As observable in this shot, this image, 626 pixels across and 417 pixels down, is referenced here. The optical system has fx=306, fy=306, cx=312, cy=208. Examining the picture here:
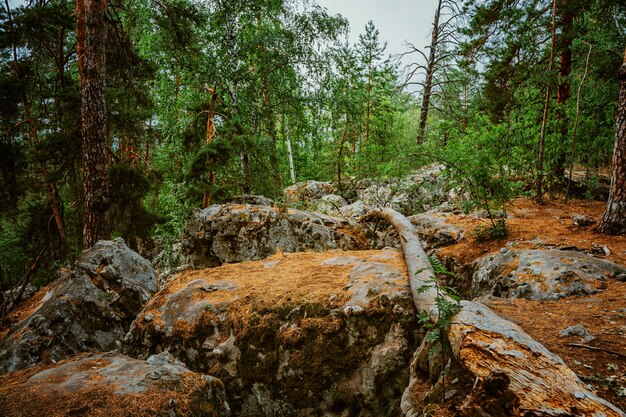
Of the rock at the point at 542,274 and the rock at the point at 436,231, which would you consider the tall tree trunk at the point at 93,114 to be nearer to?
the rock at the point at 436,231

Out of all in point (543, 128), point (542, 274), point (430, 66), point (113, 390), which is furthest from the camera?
point (430, 66)

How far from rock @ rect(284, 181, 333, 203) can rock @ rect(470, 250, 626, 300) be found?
10.9 metres

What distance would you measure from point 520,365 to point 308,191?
15270mm

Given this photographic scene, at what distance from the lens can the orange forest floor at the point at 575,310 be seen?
6.86ft

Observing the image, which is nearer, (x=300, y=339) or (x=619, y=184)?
(x=300, y=339)

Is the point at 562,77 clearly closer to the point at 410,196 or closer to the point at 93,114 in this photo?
the point at 410,196

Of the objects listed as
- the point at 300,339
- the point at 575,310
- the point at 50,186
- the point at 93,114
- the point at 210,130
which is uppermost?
the point at 210,130

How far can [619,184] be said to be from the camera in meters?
5.30

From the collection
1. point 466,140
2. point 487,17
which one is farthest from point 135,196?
point 487,17

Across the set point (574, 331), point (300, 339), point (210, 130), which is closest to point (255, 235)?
point (210, 130)

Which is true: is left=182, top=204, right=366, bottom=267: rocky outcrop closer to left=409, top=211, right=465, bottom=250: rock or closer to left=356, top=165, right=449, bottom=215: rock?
left=409, top=211, right=465, bottom=250: rock

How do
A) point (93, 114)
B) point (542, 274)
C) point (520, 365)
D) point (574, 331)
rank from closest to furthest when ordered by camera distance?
1. point (520, 365)
2. point (574, 331)
3. point (542, 274)
4. point (93, 114)

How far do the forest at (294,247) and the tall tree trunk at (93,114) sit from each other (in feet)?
0.13

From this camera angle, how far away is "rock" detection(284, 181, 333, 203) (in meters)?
15.3
